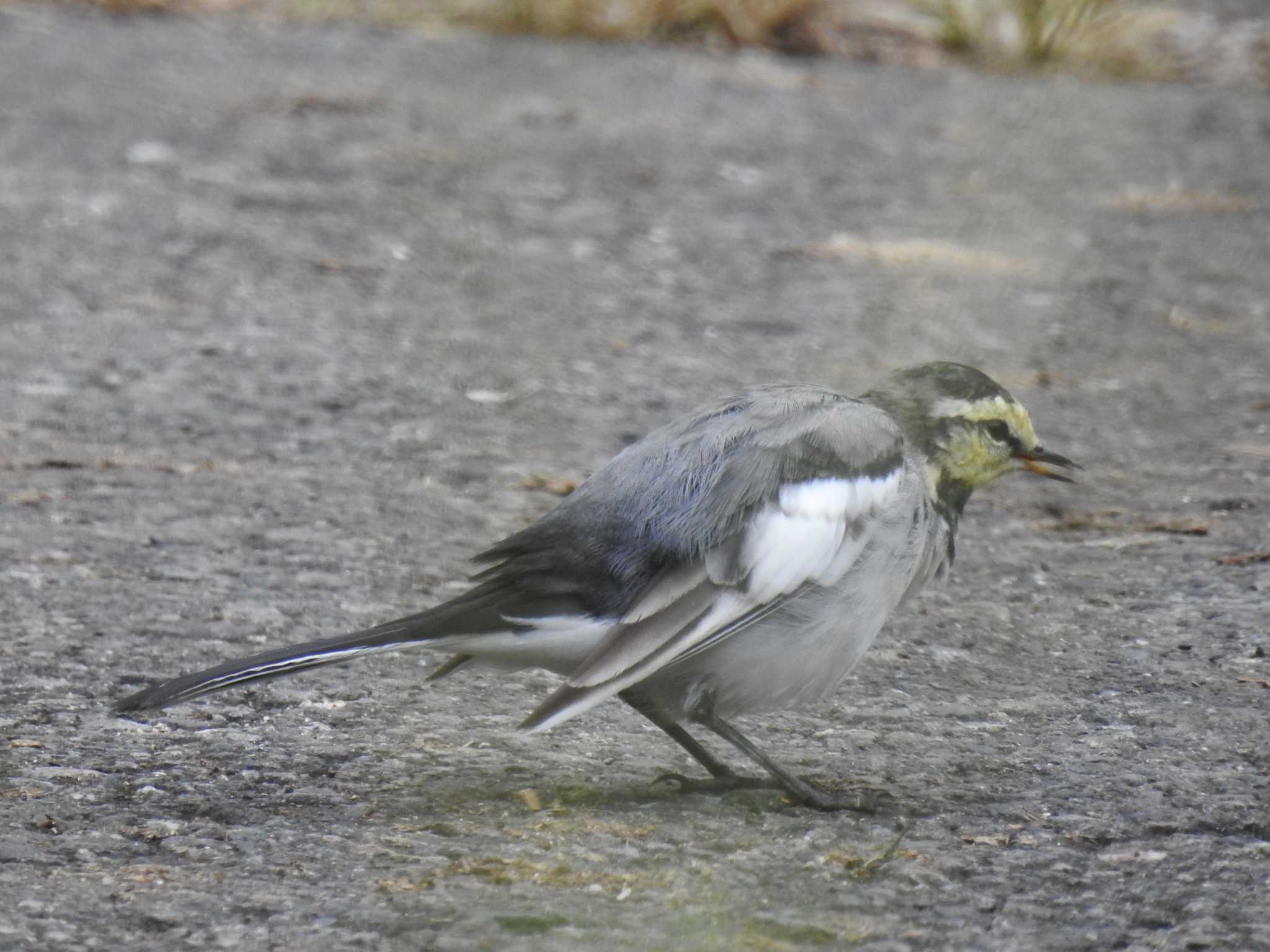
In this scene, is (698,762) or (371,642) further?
(698,762)

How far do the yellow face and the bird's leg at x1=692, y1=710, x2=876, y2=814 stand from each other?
734mm

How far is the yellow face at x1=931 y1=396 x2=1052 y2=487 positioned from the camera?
353cm

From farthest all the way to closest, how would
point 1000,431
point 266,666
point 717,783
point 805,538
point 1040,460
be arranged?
point 1040,460
point 1000,431
point 717,783
point 805,538
point 266,666

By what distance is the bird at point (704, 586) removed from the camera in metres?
2.90

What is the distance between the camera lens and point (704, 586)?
295cm

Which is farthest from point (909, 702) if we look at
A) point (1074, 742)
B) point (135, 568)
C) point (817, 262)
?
point (817, 262)

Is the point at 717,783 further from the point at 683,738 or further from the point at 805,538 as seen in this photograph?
the point at 805,538

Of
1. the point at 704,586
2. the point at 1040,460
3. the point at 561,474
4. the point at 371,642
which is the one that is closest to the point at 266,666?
the point at 371,642

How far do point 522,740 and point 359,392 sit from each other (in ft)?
7.35

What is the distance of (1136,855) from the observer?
282 cm

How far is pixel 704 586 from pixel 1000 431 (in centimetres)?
97

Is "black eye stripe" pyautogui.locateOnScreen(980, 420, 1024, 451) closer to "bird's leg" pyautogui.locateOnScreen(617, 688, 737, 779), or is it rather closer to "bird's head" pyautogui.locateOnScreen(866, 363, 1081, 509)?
"bird's head" pyautogui.locateOnScreen(866, 363, 1081, 509)

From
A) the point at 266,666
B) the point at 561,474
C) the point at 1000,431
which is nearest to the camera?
the point at 266,666

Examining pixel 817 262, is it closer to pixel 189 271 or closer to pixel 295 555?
pixel 189 271
